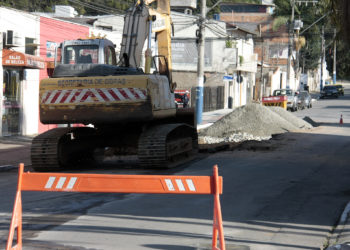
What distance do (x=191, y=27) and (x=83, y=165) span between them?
42731 mm

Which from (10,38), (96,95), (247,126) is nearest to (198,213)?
(96,95)

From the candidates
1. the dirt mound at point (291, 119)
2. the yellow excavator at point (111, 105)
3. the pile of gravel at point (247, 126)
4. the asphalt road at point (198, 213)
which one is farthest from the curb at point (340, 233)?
the dirt mound at point (291, 119)

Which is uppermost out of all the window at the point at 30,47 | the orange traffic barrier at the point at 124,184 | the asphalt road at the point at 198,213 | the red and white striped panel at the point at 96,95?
the window at the point at 30,47

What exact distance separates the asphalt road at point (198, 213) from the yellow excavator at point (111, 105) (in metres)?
1.02

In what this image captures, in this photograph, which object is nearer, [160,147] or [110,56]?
[160,147]

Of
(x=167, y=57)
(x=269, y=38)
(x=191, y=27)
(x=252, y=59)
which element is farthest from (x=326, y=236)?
(x=269, y=38)

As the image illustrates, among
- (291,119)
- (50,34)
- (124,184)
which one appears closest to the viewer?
(124,184)

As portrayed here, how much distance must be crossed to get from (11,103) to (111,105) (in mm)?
12803

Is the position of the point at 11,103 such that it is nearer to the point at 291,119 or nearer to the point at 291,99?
the point at 291,119

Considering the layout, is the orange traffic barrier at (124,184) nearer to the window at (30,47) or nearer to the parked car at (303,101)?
the window at (30,47)

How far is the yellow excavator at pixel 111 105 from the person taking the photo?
15.3 metres

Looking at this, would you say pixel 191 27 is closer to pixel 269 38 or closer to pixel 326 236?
pixel 269 38

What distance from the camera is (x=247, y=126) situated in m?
27.1

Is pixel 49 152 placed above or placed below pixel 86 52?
below
